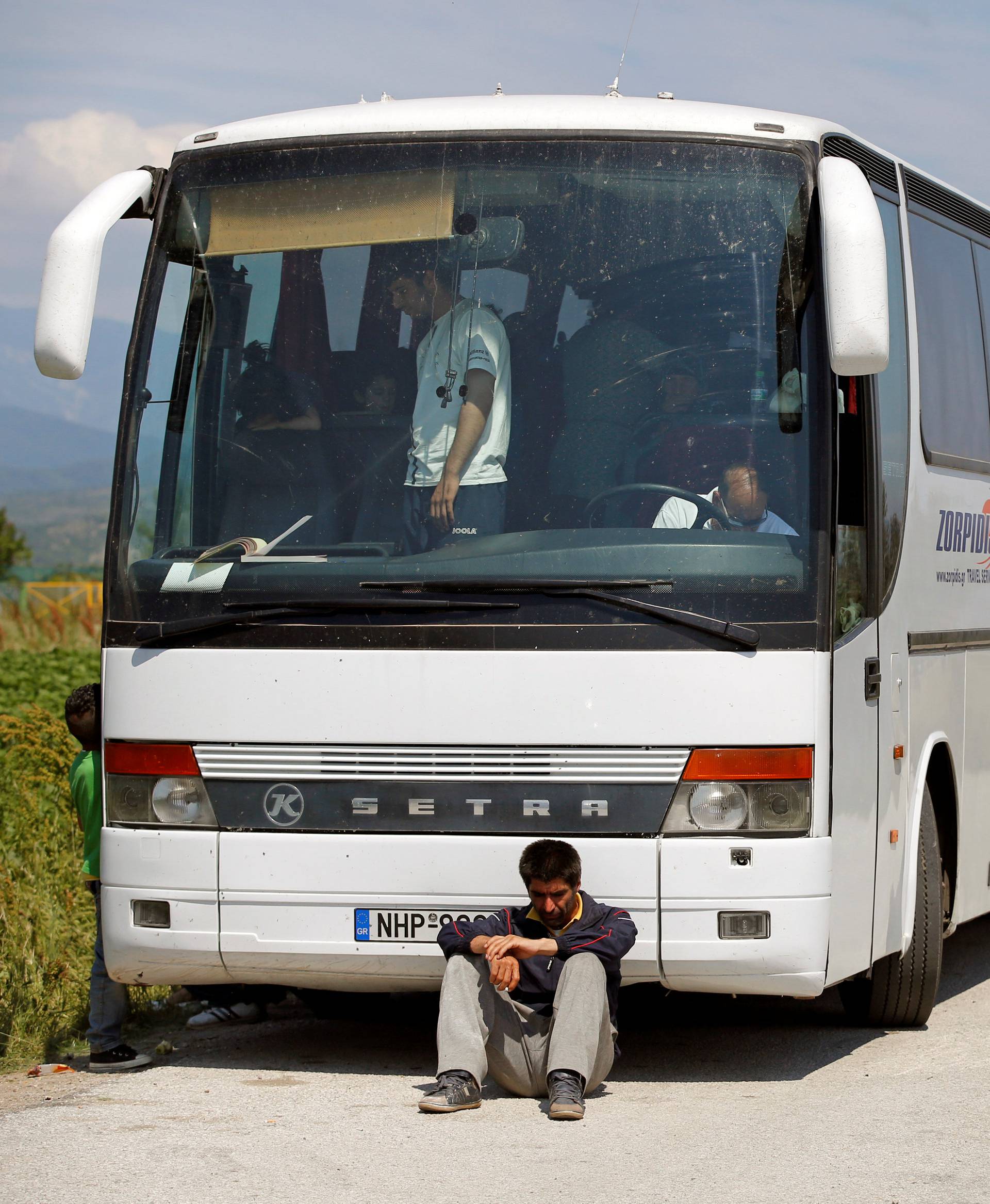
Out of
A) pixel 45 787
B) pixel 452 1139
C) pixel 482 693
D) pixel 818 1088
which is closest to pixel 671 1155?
pixel 452 1139

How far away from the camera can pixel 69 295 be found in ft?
21.1

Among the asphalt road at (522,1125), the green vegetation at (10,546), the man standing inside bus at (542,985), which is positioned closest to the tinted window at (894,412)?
the man standing inside bus at (542,985)

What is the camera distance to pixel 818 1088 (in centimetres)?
654

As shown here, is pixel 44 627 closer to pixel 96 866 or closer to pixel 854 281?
pixel 96 866

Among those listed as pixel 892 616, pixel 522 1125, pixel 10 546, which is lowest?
pixel 522 1125

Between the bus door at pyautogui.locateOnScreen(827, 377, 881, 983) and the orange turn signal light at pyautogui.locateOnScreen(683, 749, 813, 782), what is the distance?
0.82ft

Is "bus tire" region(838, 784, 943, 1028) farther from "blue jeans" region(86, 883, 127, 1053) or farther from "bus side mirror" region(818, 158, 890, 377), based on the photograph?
"blue jeans" region(86, 883, 127, 1053)

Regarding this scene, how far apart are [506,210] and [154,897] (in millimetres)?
2775

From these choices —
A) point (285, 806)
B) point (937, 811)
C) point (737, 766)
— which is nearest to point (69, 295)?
point (285, 806)

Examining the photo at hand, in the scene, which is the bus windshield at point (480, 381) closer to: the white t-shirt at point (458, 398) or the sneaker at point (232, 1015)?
the white t-shirt at point (458, 398)

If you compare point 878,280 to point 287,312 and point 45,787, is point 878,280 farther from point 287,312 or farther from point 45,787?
point 45,787

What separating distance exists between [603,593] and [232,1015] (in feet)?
9.83

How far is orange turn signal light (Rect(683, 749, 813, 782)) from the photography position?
20.3 ft

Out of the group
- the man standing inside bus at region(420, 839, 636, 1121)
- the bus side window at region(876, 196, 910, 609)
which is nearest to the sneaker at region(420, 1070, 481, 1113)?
the man standing inside bus at region(420, 839, 636, 1121)
